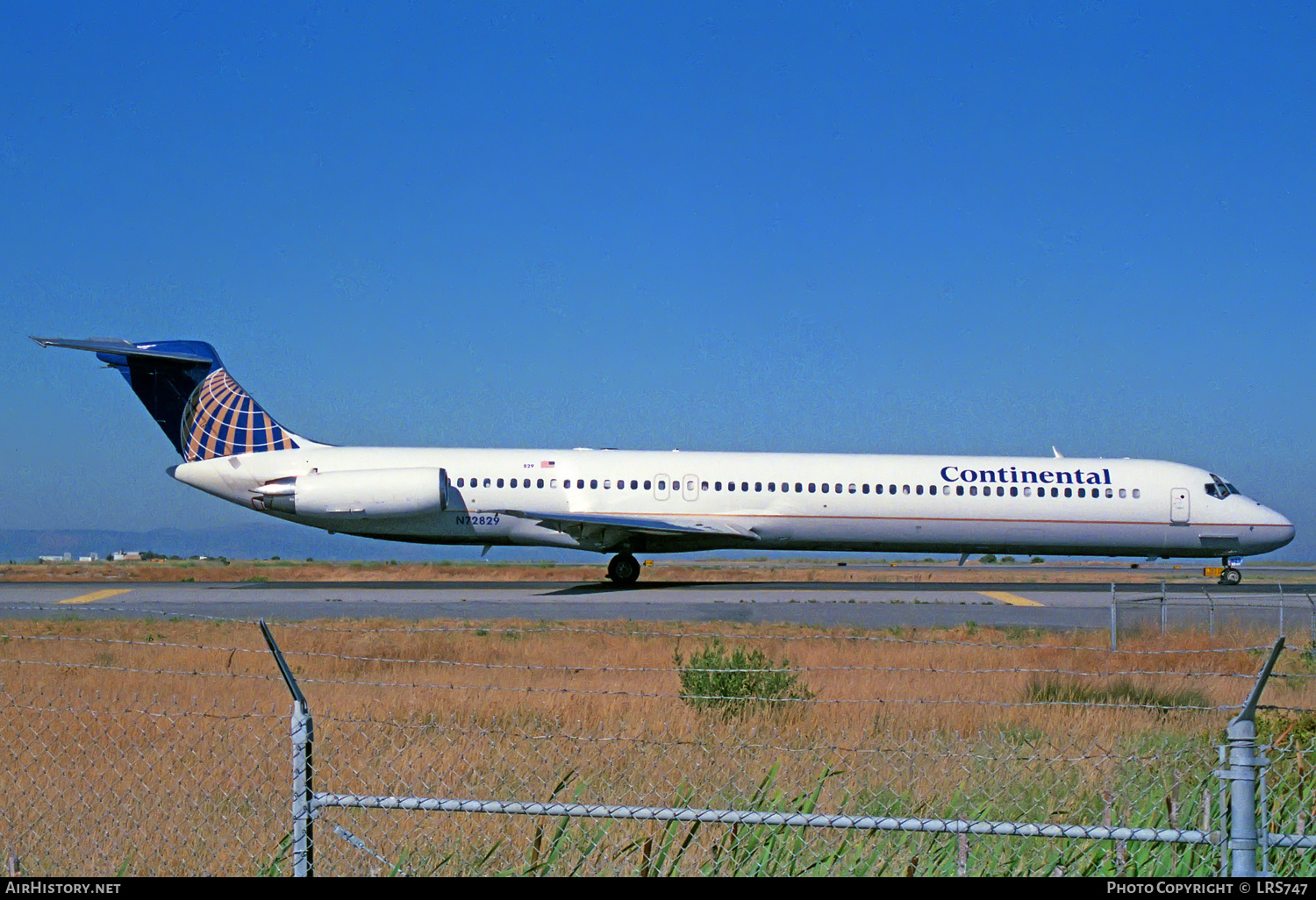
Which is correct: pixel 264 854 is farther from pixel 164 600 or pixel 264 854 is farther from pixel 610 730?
pixel 164 600

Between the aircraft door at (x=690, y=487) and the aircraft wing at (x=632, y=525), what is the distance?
59cm

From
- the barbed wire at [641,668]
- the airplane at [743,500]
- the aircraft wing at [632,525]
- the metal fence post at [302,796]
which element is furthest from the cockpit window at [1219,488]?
the metal fence post at [302,796]

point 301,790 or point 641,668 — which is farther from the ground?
point 301,790

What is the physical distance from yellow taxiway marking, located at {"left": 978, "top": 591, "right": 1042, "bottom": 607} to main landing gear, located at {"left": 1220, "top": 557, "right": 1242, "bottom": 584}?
22.8 ft

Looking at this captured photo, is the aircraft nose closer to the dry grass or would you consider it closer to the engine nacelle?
the dry grass

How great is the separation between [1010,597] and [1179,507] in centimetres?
670

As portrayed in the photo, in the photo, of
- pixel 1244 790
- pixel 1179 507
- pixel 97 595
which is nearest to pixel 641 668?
pixel 1244 790

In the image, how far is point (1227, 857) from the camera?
4.20 meters

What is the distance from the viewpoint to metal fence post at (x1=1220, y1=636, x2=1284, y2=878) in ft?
A: 12.2

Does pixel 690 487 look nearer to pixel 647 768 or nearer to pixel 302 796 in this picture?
pixel 647 768

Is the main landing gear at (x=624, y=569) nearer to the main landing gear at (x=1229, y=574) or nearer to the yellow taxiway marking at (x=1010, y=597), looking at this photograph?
the yellow taxiway marking at (x=1010, y=597)

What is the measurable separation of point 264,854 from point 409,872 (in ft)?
2.79

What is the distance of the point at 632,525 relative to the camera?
2488 cm

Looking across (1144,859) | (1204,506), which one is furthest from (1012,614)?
(1144,859)
